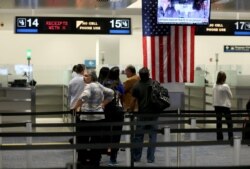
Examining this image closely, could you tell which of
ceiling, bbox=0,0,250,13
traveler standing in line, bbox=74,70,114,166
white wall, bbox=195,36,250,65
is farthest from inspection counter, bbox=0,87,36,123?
white wall, bbox=195,36,250,65

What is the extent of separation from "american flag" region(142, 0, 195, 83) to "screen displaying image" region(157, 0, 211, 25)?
0.81 feet

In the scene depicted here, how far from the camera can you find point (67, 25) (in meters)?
13.7

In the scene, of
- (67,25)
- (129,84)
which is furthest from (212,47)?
(129,84)

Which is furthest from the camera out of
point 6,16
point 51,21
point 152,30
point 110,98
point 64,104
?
point 6,16

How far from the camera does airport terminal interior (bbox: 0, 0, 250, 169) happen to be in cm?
866

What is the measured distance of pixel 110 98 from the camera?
Answer: 8.10m

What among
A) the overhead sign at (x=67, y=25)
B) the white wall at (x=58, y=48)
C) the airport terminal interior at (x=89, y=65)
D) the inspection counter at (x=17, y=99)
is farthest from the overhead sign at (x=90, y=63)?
the inspection counter at (x=17, y=99)

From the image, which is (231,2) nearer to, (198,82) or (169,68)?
(198,82)

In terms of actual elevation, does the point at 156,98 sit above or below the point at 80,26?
below

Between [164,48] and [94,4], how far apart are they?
6219 millimetres

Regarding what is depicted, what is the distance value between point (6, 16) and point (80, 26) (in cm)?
766

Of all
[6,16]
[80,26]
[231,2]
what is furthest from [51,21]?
[6,16]

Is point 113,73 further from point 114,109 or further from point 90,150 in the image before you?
point 90,150

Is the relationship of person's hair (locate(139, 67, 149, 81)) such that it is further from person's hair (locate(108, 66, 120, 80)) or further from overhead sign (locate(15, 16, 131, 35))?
overhead sign (locate(15, 16, 131, 35))
